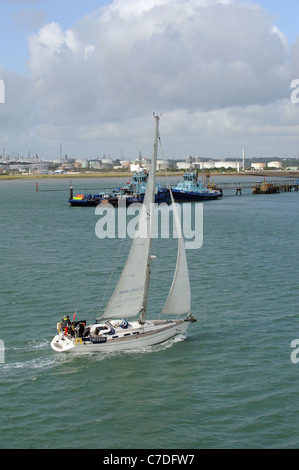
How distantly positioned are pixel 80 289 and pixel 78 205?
80752 millimetres

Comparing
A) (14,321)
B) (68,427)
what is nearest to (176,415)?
(68,427)

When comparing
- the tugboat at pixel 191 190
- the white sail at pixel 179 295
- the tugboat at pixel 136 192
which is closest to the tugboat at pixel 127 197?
the tugboat at pixel 136 192

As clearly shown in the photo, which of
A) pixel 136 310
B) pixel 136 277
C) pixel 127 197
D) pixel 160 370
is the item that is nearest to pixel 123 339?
pixel 136 310

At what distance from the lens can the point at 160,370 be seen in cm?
2664

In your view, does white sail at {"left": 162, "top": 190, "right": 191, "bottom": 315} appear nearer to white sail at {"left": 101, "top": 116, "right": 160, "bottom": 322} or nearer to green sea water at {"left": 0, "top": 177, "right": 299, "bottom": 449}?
white sail at {"left": 101, "top": 116, "right": 160, "bottom": 322}

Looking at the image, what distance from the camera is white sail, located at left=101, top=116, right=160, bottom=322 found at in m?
29.2

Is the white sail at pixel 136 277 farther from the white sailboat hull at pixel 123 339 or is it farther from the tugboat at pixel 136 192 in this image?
the tugboat at pixel 136 192

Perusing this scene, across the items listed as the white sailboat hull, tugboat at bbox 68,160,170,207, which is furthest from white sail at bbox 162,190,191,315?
tugboat at bbox 68,160,170,207

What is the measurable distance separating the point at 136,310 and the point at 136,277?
71.7 inches

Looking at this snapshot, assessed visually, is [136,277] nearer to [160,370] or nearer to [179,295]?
[179,295]

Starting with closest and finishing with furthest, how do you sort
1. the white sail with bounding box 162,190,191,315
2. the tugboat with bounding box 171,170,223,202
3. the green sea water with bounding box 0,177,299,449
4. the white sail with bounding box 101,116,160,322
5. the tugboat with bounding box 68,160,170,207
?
the green sea water with bounding box 0,177,299,449 → the white sail with bounding box 101,116,160,322 → the white sail with bounding box 162,190,191,315 → the tugboat with bounding box 68,160,170,207 → the tugboat with bounding box 171,170,223,202

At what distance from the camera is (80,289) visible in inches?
1615

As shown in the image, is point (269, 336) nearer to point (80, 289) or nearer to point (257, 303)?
point (257, 303)

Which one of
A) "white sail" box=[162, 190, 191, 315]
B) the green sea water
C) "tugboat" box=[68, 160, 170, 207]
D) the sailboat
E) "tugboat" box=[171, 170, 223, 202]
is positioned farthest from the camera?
"tugboat" box=[171, 170, 223, 202]
